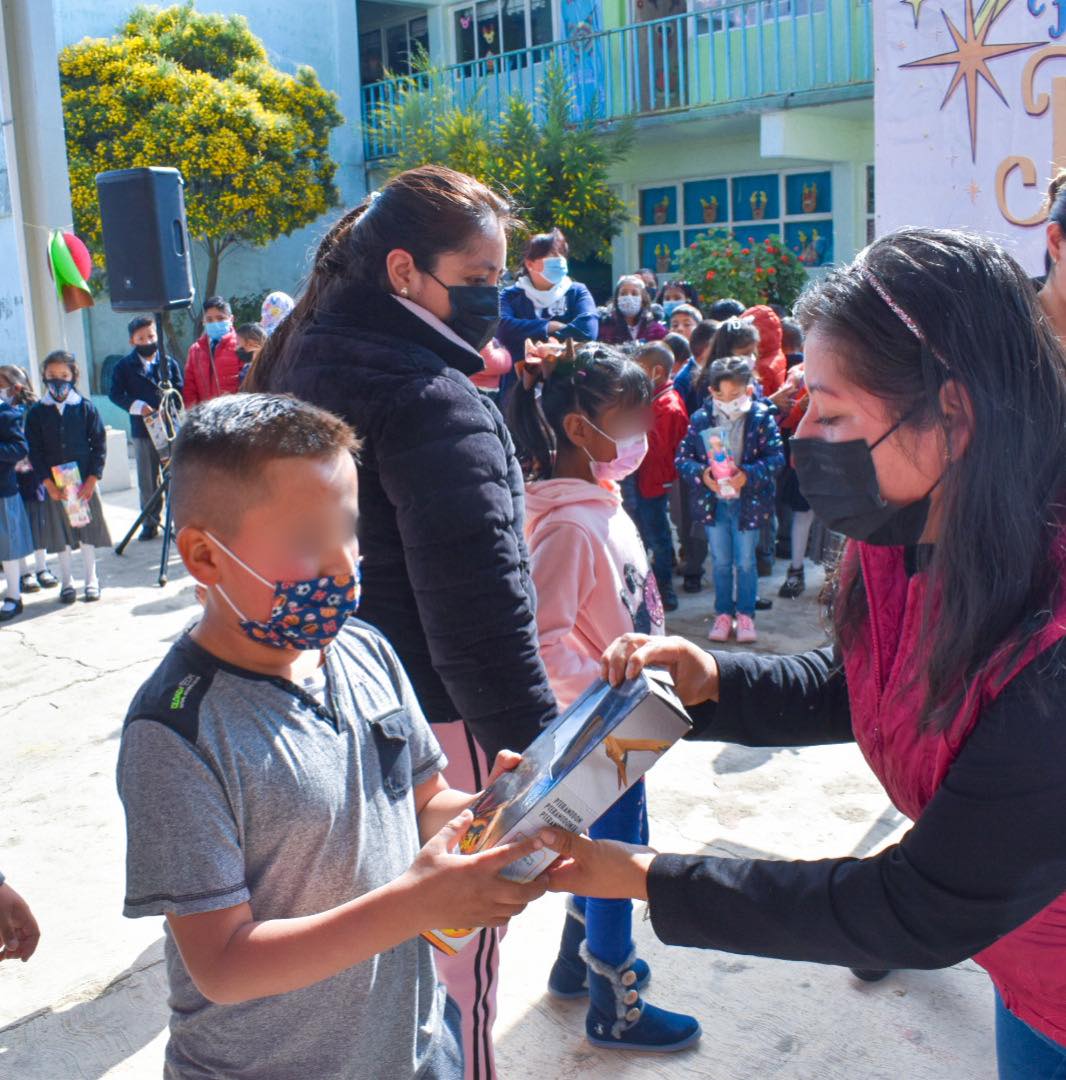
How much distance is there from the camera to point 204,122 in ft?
55.5

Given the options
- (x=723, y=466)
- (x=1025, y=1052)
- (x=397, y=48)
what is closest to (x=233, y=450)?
(x=1025, y=1052)

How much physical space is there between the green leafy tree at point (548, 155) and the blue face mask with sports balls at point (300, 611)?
13796mm

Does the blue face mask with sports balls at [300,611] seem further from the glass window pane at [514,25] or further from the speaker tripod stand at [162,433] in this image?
the glass window pane at [514,25]

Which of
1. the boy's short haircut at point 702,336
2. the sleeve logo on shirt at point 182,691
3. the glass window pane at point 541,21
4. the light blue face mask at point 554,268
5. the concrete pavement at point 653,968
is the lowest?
the concrete pavement at point 653,968

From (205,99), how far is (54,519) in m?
11.1

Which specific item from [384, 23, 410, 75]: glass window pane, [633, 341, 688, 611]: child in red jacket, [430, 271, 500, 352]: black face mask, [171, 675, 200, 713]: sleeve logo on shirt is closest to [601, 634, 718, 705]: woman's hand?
[171, 675, 200, 713]: sleeve logo on shirt

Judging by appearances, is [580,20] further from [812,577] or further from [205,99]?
[812,577]

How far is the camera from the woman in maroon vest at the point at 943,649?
4.37 feet

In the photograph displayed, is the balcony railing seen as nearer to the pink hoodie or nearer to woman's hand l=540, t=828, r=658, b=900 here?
the pink hoodie

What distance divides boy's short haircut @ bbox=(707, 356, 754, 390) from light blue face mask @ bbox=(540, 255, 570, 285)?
146 cm

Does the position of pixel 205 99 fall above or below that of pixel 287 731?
above

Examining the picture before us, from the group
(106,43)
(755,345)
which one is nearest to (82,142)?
(106,43)

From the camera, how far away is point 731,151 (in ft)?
54.7

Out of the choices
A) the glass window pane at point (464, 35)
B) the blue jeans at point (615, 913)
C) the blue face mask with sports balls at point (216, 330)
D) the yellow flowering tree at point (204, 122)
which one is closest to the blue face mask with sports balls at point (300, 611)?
the blue jeans at point (615, 913)
